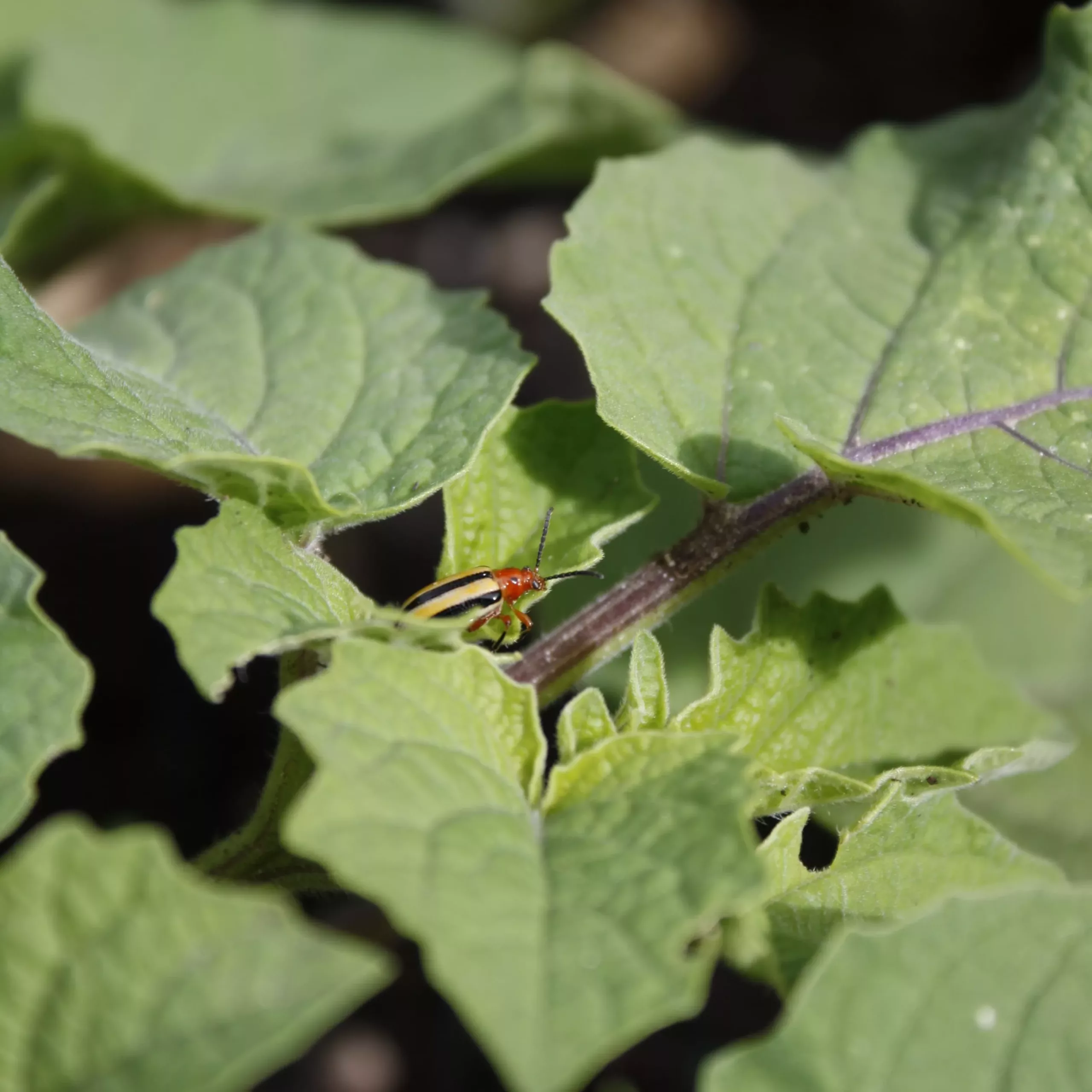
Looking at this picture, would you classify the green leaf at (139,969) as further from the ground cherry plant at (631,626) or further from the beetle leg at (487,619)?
the beetle leg at (487,619)

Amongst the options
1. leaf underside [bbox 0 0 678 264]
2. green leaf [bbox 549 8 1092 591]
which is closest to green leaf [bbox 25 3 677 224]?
leaf underside [bbox 0 0 678 264]

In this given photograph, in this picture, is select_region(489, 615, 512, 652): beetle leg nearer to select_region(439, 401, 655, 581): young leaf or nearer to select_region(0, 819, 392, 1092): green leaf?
select_region(439, 401, 655, 581): young leaf

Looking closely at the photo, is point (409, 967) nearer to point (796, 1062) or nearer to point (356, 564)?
point (356, 564)

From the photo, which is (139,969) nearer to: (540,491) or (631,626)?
(631,626)

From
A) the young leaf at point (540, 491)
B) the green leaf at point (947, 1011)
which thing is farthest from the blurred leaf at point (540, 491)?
the green leaf at point (947, 1011)

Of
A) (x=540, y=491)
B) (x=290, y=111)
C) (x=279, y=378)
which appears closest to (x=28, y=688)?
(x=279, y=378)

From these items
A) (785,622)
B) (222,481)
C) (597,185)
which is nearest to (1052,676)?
(785,622)
